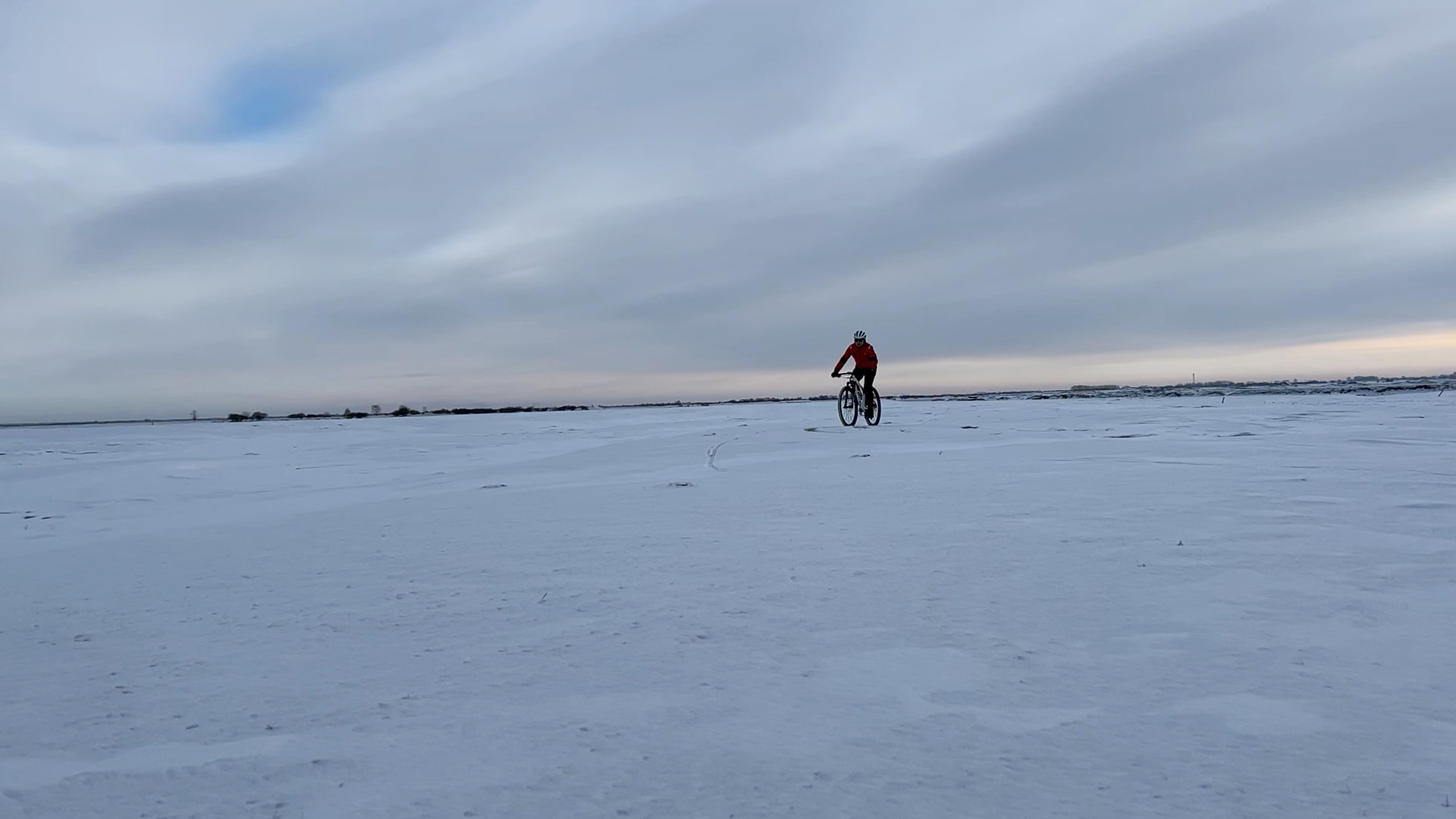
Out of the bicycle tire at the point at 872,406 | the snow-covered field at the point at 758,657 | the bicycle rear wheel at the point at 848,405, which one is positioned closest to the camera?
the snow-covered field at the point at 758,657

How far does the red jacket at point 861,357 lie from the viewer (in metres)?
14.1

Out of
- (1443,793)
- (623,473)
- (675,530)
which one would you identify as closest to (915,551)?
(675,530)

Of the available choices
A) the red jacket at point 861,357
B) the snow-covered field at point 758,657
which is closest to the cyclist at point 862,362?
the red jacket at point 861,357

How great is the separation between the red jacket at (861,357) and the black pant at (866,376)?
2 centimetres

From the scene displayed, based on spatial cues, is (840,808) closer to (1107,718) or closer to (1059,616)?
(1107,718)

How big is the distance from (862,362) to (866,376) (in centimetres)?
25

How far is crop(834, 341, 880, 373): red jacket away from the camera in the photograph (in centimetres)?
1409

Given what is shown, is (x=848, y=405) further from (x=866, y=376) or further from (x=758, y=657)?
(x=758, y=657)

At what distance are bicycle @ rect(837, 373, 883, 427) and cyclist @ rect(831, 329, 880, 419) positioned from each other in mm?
32

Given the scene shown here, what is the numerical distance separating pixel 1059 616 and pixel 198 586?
308cm

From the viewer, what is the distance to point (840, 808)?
1.36 m

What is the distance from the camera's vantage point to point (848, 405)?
579 inches

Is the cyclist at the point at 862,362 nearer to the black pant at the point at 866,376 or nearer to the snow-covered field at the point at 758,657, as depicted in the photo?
the black pant at the point at 866,376

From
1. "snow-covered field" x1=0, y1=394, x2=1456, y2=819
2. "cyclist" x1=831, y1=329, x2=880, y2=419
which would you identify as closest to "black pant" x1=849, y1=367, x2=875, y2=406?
"cyclist" x1=831, y1=329, x2=880, y2=419
